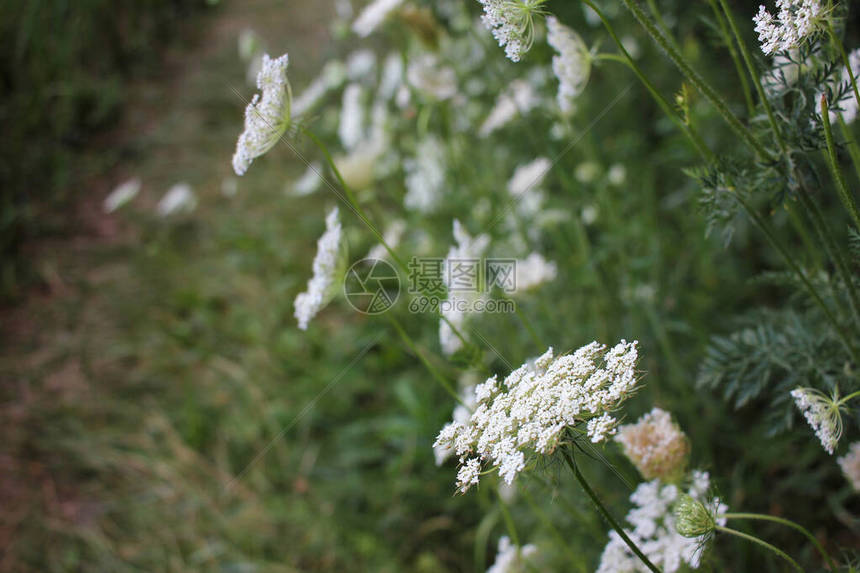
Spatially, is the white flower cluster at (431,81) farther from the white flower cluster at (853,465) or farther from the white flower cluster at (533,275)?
the white flower cluster at (853,465)

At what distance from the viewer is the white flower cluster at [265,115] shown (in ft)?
2.02

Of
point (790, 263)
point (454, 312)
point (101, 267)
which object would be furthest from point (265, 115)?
point (101, 267)

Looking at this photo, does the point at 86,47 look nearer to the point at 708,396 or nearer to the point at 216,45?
the point at 216,45

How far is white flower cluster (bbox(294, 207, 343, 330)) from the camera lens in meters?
0.71

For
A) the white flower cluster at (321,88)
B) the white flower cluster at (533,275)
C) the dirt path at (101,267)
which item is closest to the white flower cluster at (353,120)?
the white flower cluster at (321,88)

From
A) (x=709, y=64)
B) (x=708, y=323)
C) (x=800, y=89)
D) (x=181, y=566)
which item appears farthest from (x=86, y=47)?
(x=800, y=89)

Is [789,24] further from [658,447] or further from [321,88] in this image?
[321,88]

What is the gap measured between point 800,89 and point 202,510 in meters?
1.41

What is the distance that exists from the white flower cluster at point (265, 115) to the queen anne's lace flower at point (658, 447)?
466mm

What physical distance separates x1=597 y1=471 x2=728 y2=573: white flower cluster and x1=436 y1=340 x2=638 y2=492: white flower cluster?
0.23m

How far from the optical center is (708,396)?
3.93 feet

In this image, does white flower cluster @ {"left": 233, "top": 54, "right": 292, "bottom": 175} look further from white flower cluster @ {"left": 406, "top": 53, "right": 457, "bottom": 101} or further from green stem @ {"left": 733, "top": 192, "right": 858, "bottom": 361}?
white flower cluster @ {"left": 406, "top": 53, "right": 457, "bottom": 101}

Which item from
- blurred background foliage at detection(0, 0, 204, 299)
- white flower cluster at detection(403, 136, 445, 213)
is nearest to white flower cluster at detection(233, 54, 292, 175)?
white flower cluster at detection(403, 136, 445, 213)

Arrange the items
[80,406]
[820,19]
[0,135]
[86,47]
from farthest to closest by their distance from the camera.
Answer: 1. [86,47]
2. [0,135]
3. [80,406]
4. [820,19]
